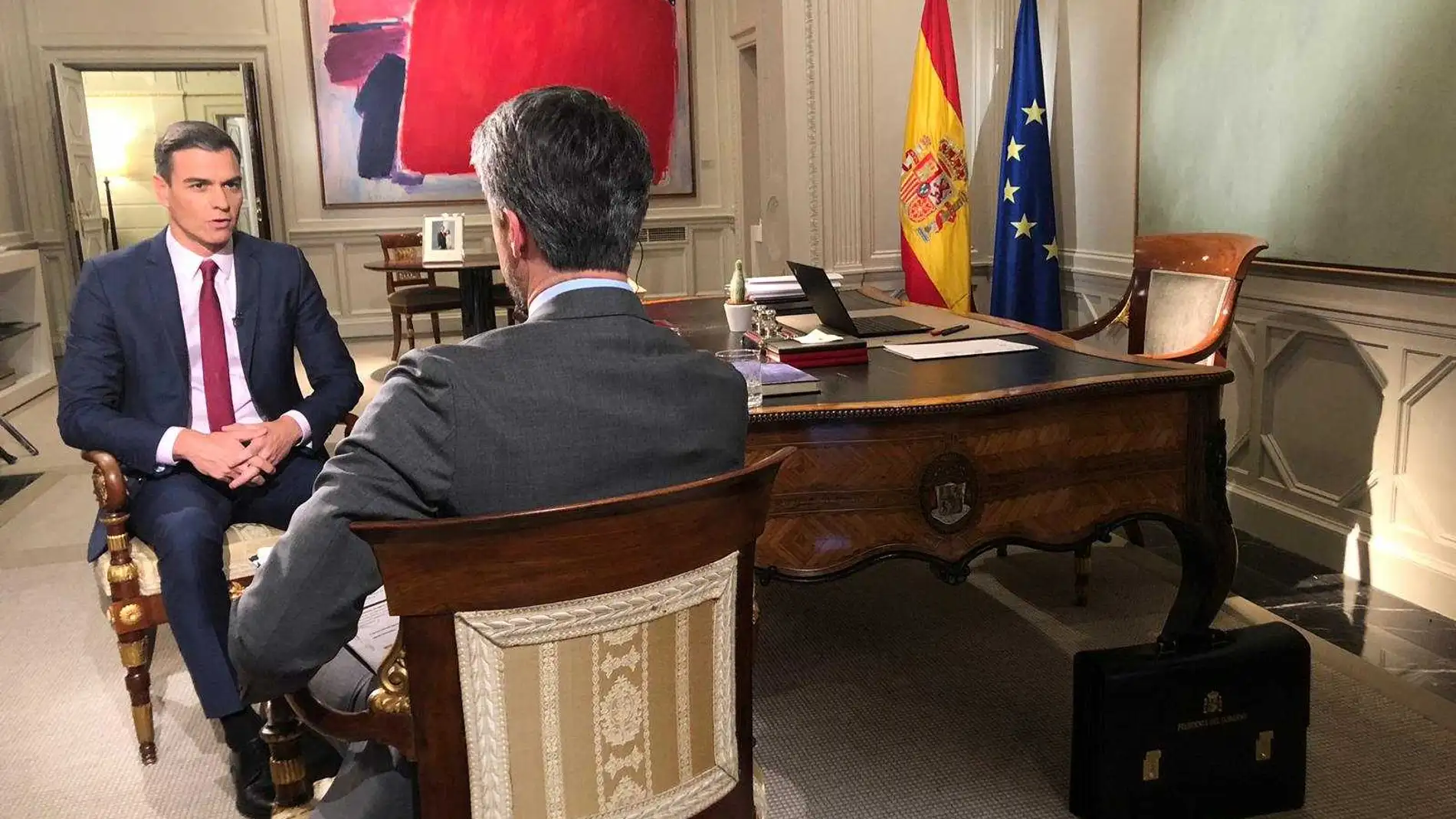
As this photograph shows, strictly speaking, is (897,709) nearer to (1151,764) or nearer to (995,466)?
(1151,764)

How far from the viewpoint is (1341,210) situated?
3264mm

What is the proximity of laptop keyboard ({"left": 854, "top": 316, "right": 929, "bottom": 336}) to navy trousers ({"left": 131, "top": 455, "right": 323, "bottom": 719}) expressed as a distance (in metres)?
1.41

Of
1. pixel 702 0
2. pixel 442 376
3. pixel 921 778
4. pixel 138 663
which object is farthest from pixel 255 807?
pixel 702 0

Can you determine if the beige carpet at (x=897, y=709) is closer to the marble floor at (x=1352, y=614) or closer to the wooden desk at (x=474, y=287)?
the marble floor at (x=1352, y=614)

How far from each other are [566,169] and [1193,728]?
1.60m

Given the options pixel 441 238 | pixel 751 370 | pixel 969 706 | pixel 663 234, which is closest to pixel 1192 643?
pixel 969 706

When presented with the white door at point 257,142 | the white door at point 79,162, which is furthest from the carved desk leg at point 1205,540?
the white door at point 79,162

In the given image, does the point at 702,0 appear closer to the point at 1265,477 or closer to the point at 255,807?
the point at 1265,477

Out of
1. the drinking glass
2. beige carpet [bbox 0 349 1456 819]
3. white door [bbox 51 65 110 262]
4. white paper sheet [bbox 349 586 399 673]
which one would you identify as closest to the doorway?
white door [bbox 51 65 110 262]

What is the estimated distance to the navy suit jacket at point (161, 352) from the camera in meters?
2.43

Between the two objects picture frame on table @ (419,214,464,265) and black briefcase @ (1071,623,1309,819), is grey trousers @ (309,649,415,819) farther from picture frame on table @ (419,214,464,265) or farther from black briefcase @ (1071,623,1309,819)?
picture frame on table @ (419,214,464,265)

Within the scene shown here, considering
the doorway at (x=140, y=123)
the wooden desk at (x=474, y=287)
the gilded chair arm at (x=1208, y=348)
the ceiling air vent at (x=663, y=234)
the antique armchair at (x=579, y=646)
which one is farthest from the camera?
the doorway at (x=140, y=123)

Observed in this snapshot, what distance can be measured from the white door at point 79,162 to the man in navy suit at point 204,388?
649 centimetres

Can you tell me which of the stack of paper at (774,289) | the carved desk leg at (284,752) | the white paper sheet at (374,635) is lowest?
the carved desk leg at (284,752)
